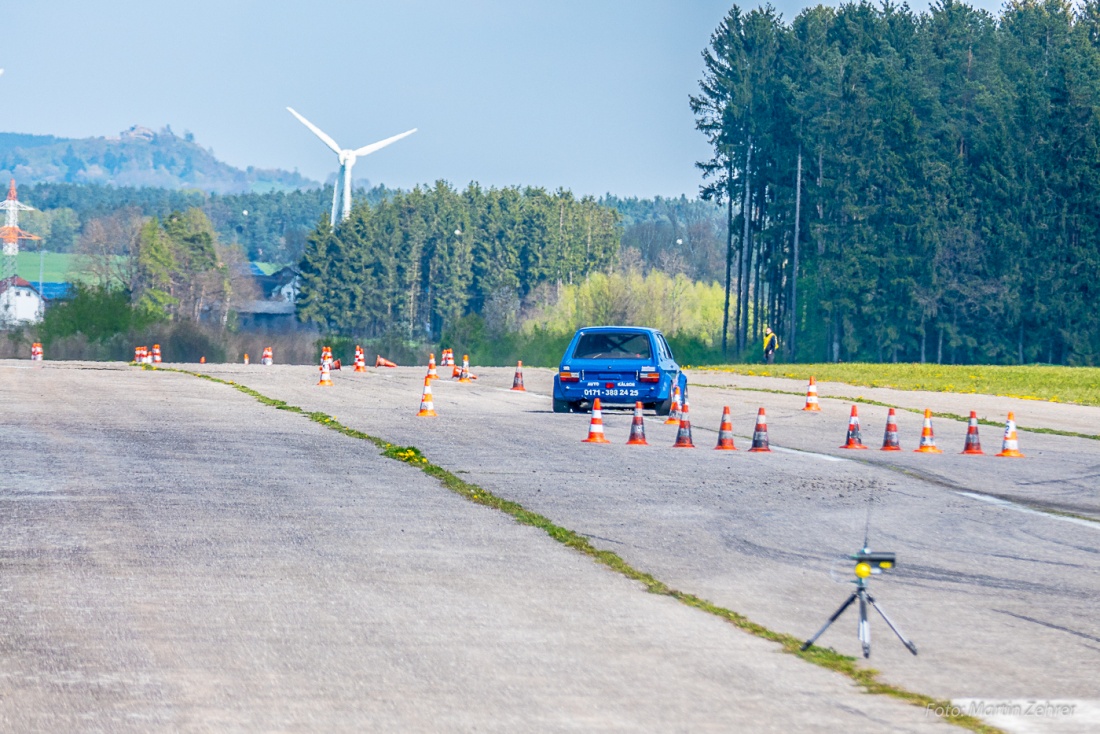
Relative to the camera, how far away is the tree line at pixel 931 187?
84.6 m

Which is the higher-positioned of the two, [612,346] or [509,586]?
[612,346]

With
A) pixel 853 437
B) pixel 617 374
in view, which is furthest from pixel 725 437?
pixel 617 374

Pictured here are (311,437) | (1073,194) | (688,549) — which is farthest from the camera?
(1073,194)

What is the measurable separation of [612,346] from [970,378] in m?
28.2

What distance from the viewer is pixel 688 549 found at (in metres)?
12.4

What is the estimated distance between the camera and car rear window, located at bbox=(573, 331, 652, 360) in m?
27.8

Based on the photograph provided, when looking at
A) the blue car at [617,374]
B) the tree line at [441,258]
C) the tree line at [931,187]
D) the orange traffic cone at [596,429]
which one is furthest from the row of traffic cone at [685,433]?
the tree line at [441,258]

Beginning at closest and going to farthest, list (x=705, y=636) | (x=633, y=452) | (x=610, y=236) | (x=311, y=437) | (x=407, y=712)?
(x=407, y=712)
(x=705, y=636)
(x=633, y=452)
(x=311, y=437)
(x=610, y=236)

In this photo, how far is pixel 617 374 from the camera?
2730cm

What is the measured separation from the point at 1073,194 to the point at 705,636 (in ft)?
265

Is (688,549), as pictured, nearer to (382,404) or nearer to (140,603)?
(140,603)

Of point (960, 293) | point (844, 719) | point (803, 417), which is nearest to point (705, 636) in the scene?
point (844, 719)

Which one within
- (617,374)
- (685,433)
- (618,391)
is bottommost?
(685,433)

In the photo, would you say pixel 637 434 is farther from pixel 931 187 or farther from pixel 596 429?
pixel 931 187
